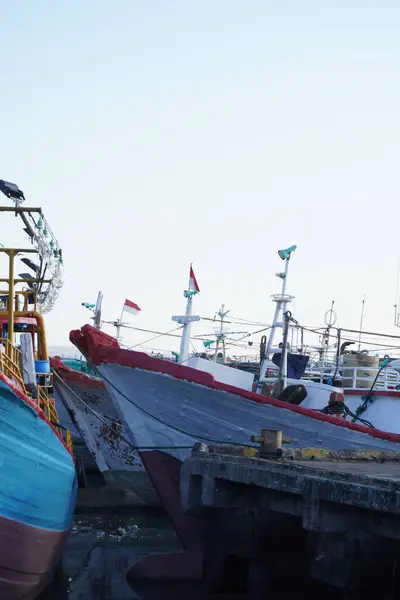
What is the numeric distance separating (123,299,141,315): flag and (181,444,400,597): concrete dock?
11327 mm

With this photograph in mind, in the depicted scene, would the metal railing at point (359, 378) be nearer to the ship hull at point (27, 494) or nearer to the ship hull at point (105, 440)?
the ship hull at point (105, 440)

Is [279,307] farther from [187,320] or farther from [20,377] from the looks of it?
[20,377]

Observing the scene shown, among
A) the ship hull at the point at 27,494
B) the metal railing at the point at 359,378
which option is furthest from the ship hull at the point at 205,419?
the metal railing at the point at 359,378

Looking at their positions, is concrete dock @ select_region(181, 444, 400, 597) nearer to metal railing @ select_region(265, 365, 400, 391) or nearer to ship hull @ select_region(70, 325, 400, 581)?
ship hull @ select_region(70, 325, 400, 581)

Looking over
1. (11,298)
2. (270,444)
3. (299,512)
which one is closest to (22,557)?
(270,444)

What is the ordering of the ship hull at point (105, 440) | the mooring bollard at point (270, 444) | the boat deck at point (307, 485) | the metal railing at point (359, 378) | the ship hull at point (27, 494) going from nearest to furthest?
1. the boat deck at point (307, 485)
2. the ship hull at point (27, 494)
3. the mooring bollard at point (270, 444)
4. the metal railing at point (359, 378)
5. the ship hull at point (105, 440)

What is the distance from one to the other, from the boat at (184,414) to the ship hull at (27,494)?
2.22 metres

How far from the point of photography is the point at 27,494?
32.7 feet

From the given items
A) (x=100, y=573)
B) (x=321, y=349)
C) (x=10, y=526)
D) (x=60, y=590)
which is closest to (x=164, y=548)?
(x=100, y=573)

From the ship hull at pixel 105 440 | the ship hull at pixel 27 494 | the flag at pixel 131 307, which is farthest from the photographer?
the flag at pixel 131 307

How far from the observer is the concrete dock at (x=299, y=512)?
8.20 metres

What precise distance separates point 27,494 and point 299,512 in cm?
350

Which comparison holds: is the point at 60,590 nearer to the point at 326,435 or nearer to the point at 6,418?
the point at 6,418

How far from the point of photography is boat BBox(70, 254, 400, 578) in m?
13.0
